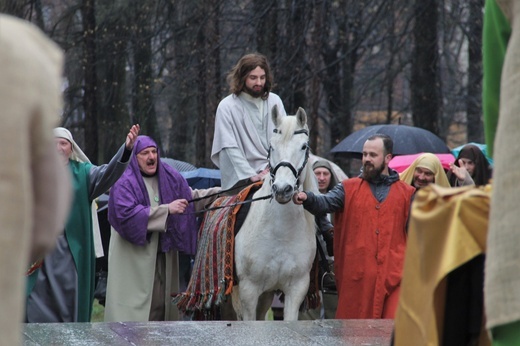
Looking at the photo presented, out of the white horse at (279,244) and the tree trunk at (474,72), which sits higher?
the tree trunk at (474,72)

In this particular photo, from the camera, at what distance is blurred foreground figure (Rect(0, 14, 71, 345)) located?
2.98m

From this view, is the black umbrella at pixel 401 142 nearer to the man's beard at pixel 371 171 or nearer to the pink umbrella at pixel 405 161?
the pink umbrella at pixel 405 161

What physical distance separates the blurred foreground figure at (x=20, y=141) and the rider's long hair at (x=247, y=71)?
7637 millimetres

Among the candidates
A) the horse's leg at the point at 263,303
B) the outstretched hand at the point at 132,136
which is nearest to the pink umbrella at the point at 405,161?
the horse's leg at the point at 263,303

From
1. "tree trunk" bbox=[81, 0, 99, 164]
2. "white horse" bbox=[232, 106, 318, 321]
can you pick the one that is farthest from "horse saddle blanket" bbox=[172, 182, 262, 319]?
"tree trunk" bbox=[81, 0, 99, 164]

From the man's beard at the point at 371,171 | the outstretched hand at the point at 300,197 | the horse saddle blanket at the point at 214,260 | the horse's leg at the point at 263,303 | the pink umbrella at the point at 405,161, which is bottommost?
the horse's leg at the point at 263,303

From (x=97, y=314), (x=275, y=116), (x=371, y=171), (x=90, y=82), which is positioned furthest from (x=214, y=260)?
(x=90, y=82)

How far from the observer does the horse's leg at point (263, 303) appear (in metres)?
10.5

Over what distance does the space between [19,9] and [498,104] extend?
17944 mm

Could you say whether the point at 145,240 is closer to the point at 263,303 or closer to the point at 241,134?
the point at 263,303

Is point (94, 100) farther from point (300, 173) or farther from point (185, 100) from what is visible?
point (300, 173)

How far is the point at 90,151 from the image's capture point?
73.9 ft

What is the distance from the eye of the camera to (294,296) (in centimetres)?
1001

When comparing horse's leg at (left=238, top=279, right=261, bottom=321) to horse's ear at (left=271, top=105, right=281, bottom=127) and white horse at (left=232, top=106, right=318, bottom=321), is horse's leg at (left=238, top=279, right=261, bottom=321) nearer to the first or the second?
white horse at (left=232, top=106, right=318, bottom=321)
